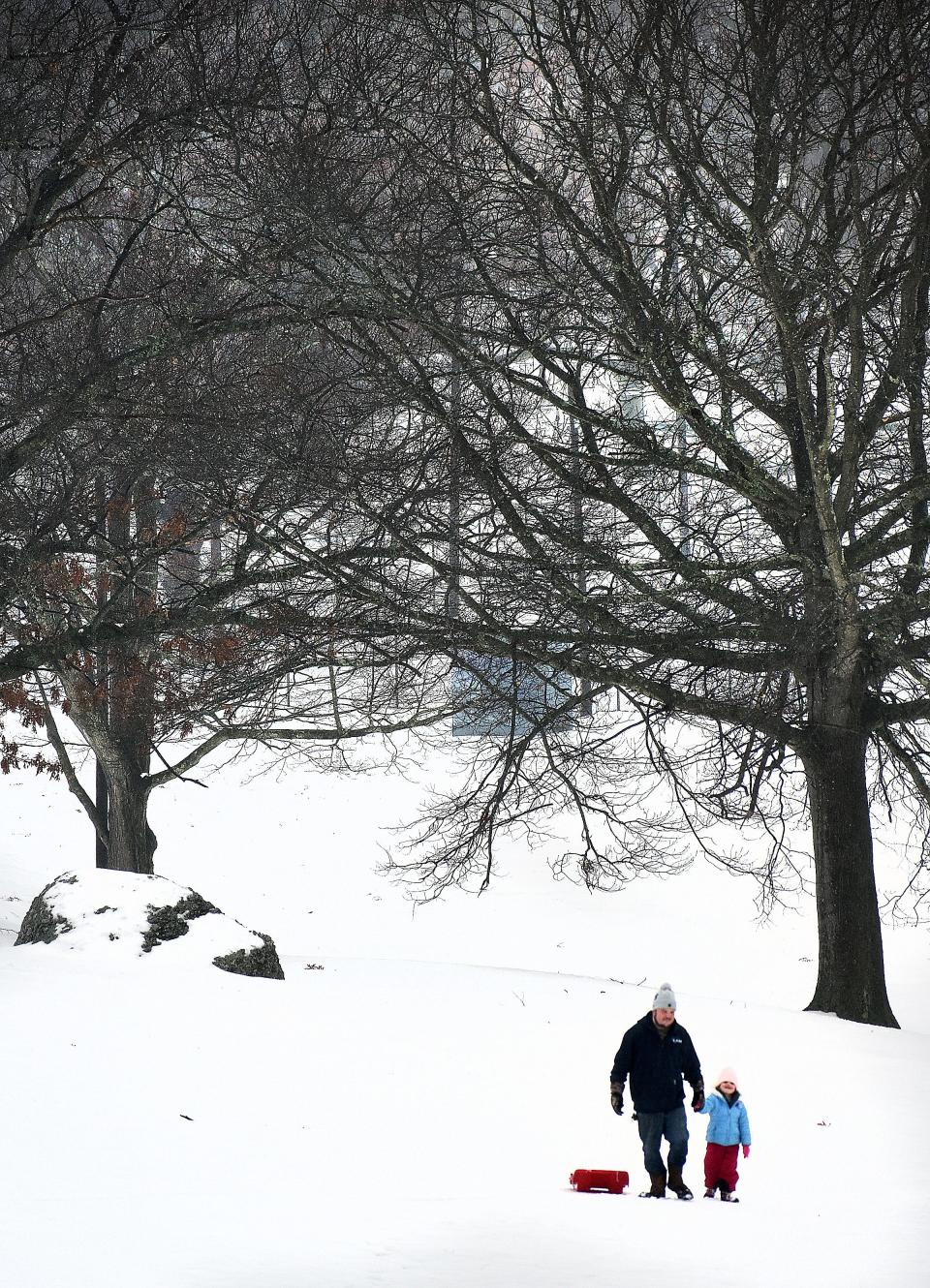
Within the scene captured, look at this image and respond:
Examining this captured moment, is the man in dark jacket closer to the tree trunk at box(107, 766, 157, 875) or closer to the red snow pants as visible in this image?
the red snow pants

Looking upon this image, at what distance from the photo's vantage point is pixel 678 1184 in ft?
23.2

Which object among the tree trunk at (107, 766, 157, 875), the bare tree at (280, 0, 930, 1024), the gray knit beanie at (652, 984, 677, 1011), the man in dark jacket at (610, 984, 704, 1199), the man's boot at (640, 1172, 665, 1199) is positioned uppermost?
the bare tree at (280, 0, 930, 1024)

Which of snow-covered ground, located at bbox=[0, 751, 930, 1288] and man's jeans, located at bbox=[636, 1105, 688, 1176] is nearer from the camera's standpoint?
snow-covered ground, located at bbox=[0, 751, 930, 1288]

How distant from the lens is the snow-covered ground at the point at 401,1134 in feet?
18.3

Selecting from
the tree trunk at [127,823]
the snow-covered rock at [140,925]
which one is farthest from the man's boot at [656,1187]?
the tree trunk at [127,823]

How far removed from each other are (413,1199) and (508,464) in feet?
27.8

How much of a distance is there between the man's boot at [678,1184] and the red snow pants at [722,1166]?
4.7 inches

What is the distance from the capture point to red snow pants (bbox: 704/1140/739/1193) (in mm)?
6984

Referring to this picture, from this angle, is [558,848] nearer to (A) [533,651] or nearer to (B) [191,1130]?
(A) [533,651]

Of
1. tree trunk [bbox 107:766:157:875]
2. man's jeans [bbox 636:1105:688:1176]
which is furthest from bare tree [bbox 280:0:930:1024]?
tree trunk [bbox 107:766:157:875]

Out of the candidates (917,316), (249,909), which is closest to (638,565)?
(917,316)

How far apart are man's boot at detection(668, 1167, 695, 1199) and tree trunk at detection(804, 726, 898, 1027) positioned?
5958 mm

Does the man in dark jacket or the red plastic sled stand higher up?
the man in dark jacket

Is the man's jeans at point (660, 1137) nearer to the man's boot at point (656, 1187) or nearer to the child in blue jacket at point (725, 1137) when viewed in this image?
the man's boot at point (656, 1187)
